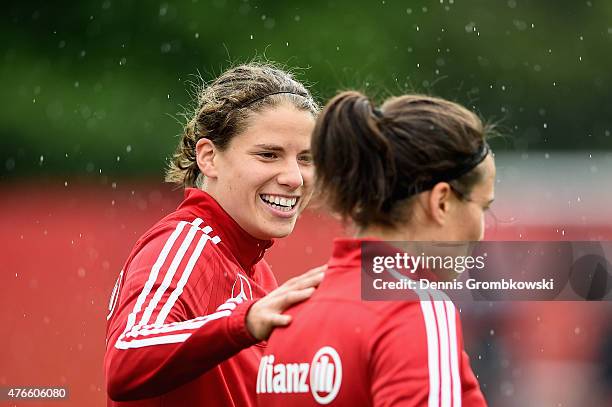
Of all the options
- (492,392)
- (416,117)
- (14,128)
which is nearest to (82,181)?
(14,128)

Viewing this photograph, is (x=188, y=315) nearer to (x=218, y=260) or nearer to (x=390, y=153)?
(x=218, y=260)

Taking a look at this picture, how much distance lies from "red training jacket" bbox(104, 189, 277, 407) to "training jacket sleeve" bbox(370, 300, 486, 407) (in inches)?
22.1

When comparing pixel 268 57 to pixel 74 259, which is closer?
pixel 74 259

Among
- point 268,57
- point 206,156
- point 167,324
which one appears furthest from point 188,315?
point 268,57

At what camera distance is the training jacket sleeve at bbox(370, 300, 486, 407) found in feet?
7.64

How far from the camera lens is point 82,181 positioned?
40.8 feet

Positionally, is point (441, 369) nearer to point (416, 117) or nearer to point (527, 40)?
point (416, 117)

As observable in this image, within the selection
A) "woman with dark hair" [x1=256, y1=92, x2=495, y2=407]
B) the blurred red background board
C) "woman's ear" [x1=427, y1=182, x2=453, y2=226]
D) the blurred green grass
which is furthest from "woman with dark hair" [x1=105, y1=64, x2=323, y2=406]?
the blurred green grass

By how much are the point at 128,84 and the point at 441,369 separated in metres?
10.5

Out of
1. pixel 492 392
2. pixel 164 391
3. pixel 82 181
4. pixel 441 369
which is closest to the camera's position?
pixel 441 369

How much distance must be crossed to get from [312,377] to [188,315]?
0.77 metres

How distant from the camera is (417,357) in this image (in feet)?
7.68

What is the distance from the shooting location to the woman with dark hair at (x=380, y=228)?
7.86 feet

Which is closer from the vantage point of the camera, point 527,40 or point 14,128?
point 14,128
